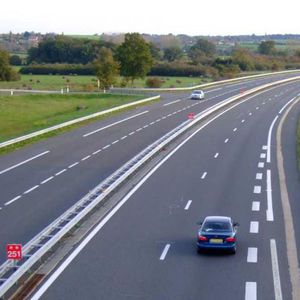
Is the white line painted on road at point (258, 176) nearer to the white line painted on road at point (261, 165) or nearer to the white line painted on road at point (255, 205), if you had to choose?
the white line painted on road at point (261, 165)

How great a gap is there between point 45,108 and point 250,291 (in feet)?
204

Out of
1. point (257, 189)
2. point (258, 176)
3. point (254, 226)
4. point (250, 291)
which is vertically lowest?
point (258, 176)

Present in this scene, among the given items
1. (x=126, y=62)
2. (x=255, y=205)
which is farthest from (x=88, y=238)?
(x=126, y=62)

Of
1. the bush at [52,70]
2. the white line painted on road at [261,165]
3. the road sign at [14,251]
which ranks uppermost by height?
the road sign at [14,251]

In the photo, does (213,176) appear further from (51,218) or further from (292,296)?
(292,296)

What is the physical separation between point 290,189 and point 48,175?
11.1m

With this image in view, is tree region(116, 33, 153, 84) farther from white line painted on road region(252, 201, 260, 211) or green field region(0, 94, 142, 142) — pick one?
white line painted on road region(252, 201, 260, 211)

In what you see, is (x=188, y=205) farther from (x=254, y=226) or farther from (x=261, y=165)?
(x=261, y=165)

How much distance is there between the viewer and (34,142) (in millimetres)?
49906

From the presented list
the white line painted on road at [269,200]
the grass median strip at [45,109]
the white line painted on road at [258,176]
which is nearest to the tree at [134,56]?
the grass median strip at [45,109]

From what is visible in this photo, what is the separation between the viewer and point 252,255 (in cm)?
2308

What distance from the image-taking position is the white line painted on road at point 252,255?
2252 cm

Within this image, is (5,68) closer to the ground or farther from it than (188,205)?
closer to the ground

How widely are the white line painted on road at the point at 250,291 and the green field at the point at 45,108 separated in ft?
116
